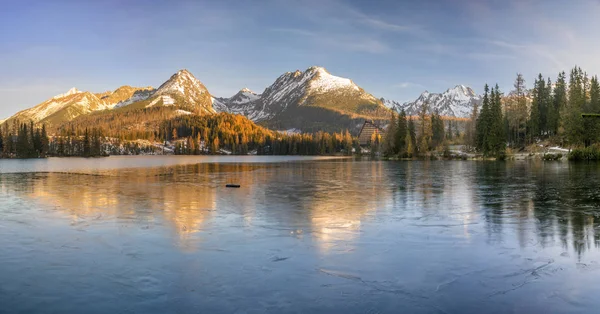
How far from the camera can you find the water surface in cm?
1084

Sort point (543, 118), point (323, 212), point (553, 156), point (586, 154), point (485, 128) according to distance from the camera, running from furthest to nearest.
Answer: point (543, 118)
point (485, 128)
point (553, 156)
point (586, 154)
point (323, 212)

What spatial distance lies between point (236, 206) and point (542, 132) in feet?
458

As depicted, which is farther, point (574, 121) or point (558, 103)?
point (558, 103)

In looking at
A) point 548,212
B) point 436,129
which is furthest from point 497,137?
point 548,212

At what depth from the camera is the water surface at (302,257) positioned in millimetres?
10844

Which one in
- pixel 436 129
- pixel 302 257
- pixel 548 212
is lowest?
pixel 302 257

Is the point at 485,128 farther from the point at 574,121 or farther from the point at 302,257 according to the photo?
the point at 302,257

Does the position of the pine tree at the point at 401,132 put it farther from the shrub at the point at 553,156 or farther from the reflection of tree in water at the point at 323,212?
the reflection of tree in water at the point at 323,212

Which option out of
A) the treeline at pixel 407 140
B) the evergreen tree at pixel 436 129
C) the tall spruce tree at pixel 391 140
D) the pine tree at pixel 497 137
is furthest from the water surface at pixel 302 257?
the evergreen tree at pixel 436 129

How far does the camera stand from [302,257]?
1509 centimetres

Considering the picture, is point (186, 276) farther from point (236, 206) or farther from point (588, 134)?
point (588, 134)

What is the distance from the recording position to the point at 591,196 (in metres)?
31.1

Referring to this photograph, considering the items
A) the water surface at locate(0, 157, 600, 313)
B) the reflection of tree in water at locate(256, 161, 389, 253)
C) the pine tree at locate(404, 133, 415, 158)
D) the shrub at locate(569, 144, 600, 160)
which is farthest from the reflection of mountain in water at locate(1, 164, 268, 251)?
the pine tree at locate(404, 133, 415, 158)

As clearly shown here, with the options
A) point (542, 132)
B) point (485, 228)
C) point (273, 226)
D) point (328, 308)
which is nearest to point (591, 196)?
point (485, 228)
